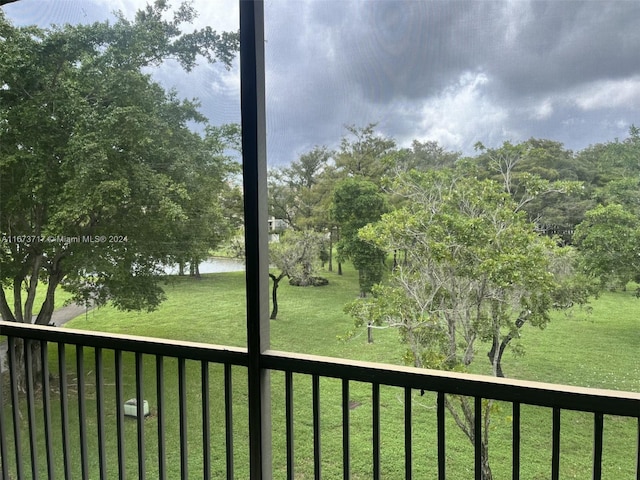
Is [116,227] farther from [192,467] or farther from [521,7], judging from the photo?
[521,7]

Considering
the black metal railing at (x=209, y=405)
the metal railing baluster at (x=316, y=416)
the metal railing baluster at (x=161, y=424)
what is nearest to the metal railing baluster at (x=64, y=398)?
the black metal railing at (x=209, y=405)

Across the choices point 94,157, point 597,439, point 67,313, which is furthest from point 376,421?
point 94,157

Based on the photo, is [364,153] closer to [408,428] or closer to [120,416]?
[408,428]

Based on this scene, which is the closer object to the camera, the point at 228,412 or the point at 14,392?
the point at 228,412

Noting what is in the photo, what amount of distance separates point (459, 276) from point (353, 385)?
90cm

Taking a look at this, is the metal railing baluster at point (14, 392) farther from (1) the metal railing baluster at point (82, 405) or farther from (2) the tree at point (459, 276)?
(2) the tree at point (459, 276)

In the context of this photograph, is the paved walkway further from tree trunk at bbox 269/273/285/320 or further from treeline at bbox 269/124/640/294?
treeline at bbox 269/124/640/294

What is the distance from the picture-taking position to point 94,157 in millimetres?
3211

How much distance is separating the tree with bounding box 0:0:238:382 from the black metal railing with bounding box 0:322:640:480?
0.68m

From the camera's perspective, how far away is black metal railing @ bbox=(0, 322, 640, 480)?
1399mm

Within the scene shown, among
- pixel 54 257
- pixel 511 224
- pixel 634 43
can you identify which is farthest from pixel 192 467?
pixel 634 43

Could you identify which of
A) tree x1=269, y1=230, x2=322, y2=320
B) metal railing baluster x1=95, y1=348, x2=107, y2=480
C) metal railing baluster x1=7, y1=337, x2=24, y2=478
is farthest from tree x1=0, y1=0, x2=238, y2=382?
metal railing baluster x1=95, y1=348, x2=107, y2=480

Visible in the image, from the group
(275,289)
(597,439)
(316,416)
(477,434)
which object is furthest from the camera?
(275,289)

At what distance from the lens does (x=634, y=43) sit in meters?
1.91
